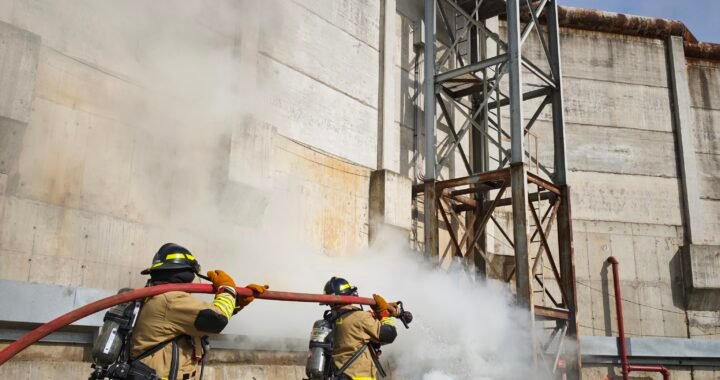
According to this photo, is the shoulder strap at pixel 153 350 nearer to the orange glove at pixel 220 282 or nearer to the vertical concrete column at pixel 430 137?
the orange glove at pixel 220 282

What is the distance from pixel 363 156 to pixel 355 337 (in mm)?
4437

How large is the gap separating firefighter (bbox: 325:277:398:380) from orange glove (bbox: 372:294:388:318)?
9cm

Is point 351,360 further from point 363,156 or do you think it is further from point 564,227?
point 564,227

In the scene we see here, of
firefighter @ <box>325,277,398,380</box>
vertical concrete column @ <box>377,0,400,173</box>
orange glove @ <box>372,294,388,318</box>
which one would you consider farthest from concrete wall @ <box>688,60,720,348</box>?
firefighter @ <box>325,277,398,380</box>

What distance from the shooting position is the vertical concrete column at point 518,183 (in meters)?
9.01

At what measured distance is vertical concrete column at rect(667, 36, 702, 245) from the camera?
12.3 metres

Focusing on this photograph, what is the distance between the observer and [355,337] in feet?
18.8

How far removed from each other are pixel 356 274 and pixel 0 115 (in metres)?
4.75

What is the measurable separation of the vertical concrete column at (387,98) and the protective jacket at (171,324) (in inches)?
242

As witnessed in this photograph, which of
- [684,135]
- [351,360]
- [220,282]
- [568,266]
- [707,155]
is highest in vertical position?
[684,135]

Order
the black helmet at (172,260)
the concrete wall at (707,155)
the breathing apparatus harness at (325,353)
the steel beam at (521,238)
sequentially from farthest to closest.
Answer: the concrete wall at (707,155) → the steel beam at (521,238) → the breathing apparatus harness at (325,353) → the black helmet at (172,260)

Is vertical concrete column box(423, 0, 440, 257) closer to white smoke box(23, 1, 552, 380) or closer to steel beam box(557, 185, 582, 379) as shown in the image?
white smoke box(23, 1, 552, 380)

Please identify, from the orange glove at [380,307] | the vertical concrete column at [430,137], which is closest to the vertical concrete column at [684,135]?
the vertical concrete column at [430,137]

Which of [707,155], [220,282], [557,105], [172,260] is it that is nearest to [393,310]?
[220,282]
